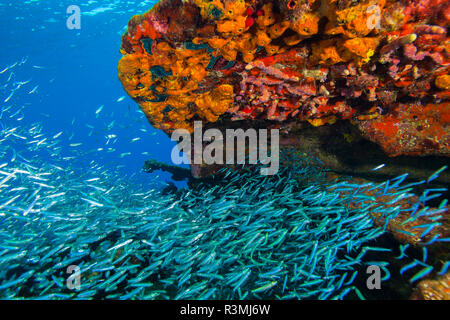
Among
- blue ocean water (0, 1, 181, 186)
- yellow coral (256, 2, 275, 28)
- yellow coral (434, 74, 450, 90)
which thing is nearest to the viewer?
yellow coral (256, 2, 275, 28)

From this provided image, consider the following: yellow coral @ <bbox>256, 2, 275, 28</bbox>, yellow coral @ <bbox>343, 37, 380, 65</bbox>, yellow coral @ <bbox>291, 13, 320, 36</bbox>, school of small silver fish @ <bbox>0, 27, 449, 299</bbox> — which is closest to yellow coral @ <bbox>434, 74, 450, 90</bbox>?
yellow coral @ <bbox>343, 37, 380, 65</bbox>

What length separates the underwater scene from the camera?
403cm

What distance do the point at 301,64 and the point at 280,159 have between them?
337cm

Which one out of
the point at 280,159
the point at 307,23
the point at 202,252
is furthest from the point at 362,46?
the point at 202,252

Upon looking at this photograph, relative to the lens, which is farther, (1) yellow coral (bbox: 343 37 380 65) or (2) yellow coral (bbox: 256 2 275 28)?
(2) yellow coral (bbox: 256 2 275 28)

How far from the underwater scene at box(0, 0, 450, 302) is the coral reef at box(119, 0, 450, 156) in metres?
0.03

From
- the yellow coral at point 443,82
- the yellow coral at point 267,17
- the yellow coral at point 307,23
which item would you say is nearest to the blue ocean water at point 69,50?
the yellow coral at point 267,17

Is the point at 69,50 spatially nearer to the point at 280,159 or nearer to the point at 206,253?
the point at 280,159

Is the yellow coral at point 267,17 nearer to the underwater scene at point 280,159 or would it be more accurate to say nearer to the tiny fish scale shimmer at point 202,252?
the underwater scene at point 280,159

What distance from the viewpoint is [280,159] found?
25.0 ft

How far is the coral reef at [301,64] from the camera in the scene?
382cm

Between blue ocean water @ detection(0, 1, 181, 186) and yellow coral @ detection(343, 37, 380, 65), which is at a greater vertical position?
blue ocean water @ detection(0, 1, 181, 186)

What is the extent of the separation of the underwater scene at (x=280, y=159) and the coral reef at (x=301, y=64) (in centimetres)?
3

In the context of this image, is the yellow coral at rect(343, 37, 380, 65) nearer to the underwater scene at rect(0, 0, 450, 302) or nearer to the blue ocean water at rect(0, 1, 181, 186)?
the underwater scene at rect(0, 0, 450, 302)
